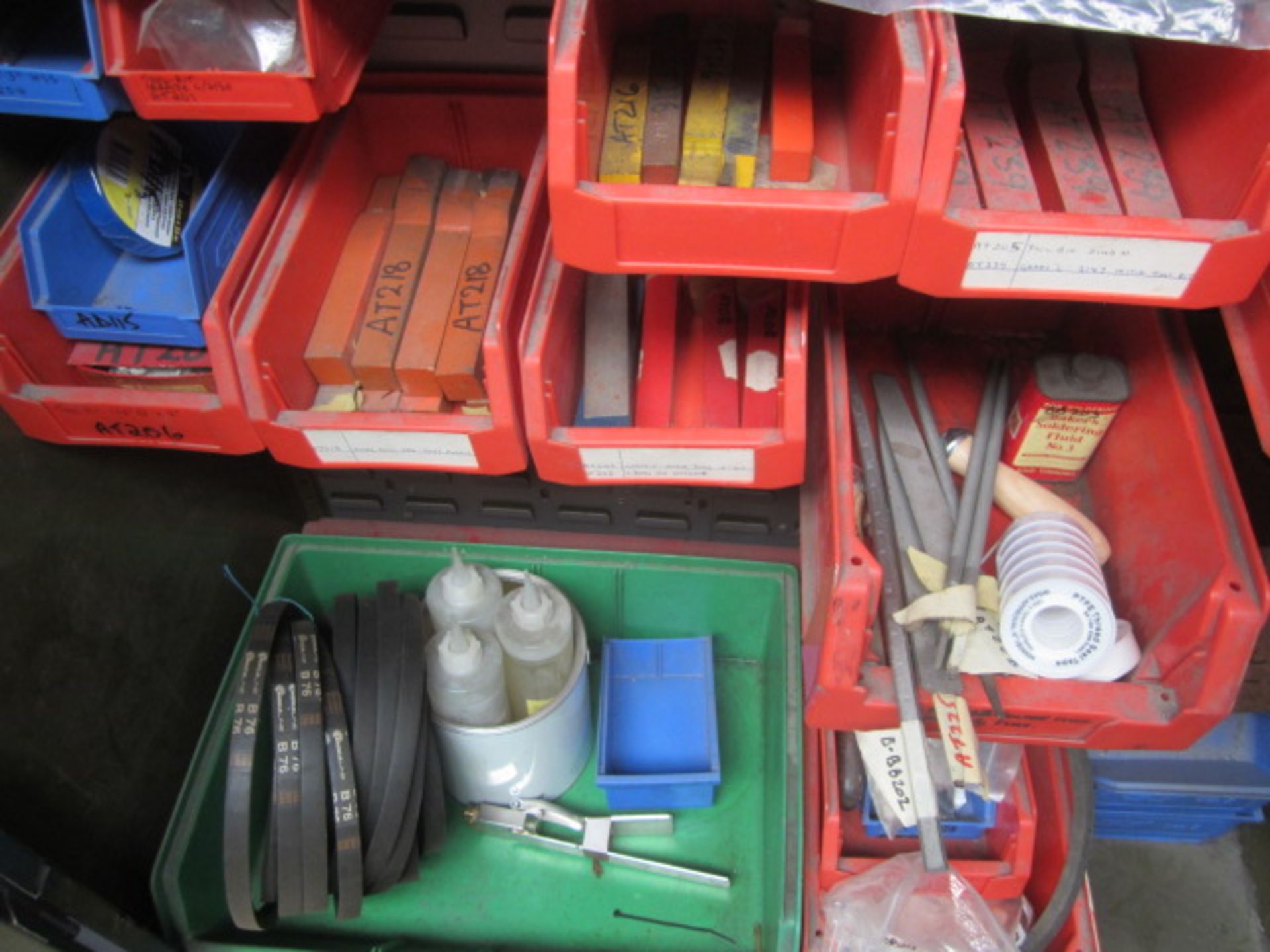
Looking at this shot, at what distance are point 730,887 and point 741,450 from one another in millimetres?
669

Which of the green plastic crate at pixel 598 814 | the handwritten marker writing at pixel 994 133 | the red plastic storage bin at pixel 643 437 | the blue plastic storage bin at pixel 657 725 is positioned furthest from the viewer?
the blue plastic storage bin at pixel 657 725

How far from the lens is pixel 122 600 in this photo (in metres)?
1.12

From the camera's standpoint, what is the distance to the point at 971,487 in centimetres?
92

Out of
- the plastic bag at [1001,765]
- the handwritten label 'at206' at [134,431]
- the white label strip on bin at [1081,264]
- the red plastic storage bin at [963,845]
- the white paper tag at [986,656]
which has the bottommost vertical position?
the red plastic storage bin at [963,845]

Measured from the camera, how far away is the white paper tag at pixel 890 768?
0.92 m

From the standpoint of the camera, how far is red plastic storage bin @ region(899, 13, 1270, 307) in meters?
0.64

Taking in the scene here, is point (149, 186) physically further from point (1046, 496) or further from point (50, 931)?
point (1046, 496)

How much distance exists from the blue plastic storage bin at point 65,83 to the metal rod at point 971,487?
853mm

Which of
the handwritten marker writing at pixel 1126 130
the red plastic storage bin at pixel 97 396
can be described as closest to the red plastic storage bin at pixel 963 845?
the handwritten marker writing at pixel 1126 130

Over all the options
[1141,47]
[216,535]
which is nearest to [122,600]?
[216,535]

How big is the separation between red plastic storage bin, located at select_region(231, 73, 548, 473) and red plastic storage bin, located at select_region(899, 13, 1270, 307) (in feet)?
1.30

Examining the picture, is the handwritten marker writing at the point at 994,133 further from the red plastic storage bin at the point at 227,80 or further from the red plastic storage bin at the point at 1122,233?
the red plastic storage bin at the point at 227,80

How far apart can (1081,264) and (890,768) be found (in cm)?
53

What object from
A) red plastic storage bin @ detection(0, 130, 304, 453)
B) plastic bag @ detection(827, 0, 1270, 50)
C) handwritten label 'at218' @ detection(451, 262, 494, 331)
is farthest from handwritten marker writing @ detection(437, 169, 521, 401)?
plastic bag @ detection(827, 0, 1270, 50)
